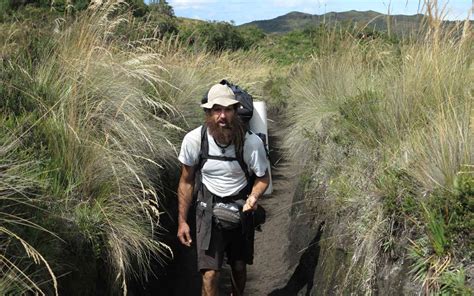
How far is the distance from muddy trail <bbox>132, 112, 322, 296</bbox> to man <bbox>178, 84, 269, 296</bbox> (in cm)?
67

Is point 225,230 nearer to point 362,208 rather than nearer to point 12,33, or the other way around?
point 362,208

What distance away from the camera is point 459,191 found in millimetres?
3297

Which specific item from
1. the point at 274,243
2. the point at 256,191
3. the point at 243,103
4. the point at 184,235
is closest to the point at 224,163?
the point at 256,191

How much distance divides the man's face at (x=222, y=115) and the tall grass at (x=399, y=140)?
3.47ft

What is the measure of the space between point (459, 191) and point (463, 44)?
2.38 meters

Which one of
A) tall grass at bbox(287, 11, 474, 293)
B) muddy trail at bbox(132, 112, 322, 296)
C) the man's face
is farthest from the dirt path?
the man's face

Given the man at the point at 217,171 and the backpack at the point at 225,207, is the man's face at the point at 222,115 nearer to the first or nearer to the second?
the man at the point at 217,171

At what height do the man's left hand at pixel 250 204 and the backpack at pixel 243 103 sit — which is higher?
the backpack at pixel 243 103

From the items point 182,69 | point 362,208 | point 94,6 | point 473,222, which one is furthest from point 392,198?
point 182,69

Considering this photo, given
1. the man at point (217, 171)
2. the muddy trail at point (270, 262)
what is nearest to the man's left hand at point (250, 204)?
the man at point (217, 171)

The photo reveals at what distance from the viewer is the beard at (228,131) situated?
4387mm

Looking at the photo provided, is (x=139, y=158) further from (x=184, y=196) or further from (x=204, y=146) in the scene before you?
(x=204, y=146)

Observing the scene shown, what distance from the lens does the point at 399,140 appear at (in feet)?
14.5

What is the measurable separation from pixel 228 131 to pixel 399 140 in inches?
49.3
